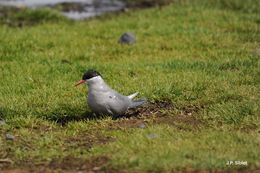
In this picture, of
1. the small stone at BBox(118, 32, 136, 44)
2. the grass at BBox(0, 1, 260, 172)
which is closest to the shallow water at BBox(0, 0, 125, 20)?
the grass at BBox(0, 1, 260, 172)

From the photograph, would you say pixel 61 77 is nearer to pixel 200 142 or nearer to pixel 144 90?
pixel 144 90

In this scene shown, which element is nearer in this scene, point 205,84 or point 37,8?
point 205,84

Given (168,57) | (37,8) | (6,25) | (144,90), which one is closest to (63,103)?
(144,90)

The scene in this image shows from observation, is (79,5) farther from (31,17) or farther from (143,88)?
(143,88)

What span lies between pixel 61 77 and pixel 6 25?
508 cm

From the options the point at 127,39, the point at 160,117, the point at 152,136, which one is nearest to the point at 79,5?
the point at 127,39

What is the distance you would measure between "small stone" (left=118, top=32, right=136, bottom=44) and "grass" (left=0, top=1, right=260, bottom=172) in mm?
178

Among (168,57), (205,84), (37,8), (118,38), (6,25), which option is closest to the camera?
(205,84)

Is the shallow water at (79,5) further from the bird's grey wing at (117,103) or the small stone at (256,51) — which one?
the bird's grey wing at (117,103)

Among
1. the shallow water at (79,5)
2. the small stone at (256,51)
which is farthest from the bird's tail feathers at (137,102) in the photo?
the shallow water at (79,5)

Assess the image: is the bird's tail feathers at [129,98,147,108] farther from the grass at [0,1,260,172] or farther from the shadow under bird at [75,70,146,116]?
the grass at [0,1,260,172]

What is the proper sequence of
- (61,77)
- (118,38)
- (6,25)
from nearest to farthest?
(61,77)
(118,38)
(6,25)

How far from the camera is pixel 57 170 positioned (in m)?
6.93

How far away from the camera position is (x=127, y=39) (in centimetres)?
1338
